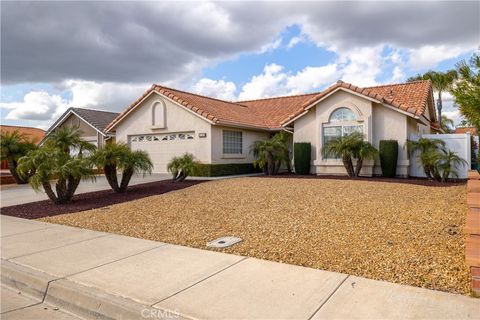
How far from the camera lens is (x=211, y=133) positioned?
19.1 m

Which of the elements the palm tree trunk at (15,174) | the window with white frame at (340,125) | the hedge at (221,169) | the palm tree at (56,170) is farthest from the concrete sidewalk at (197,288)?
the palm tree trunk at (15,174)

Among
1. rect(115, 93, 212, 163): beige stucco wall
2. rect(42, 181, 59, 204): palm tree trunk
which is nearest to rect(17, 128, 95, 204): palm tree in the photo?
rect(42, 181, 59, 204): palm tree trunk

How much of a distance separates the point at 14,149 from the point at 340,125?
16.9 metres

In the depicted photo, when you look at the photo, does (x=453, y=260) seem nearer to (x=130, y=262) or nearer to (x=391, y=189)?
(x=130, y=262)

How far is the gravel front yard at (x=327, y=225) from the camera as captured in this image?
5031mm

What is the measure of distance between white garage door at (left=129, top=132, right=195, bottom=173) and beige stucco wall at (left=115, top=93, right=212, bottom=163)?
1.00ft

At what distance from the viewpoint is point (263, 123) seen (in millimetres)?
22969

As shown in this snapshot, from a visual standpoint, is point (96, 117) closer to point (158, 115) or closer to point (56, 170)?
point (158, 115)

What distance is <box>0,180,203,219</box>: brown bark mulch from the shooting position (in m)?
10.5

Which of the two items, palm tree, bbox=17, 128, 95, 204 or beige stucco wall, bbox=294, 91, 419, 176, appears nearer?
palm tree, bbox=17, 128, 95, 204

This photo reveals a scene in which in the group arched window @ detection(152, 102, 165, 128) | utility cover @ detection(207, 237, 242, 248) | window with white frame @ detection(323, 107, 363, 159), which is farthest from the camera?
arched window @ detection(152, 102, 165, 128)

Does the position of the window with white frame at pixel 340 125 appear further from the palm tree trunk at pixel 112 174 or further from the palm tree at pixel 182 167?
the palm tree trunk at pixel 112 174

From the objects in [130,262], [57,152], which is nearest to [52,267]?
[130,262]

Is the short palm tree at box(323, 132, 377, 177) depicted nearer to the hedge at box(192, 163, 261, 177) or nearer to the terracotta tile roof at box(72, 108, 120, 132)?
the hedge at box(192, 163, 261, 177)
